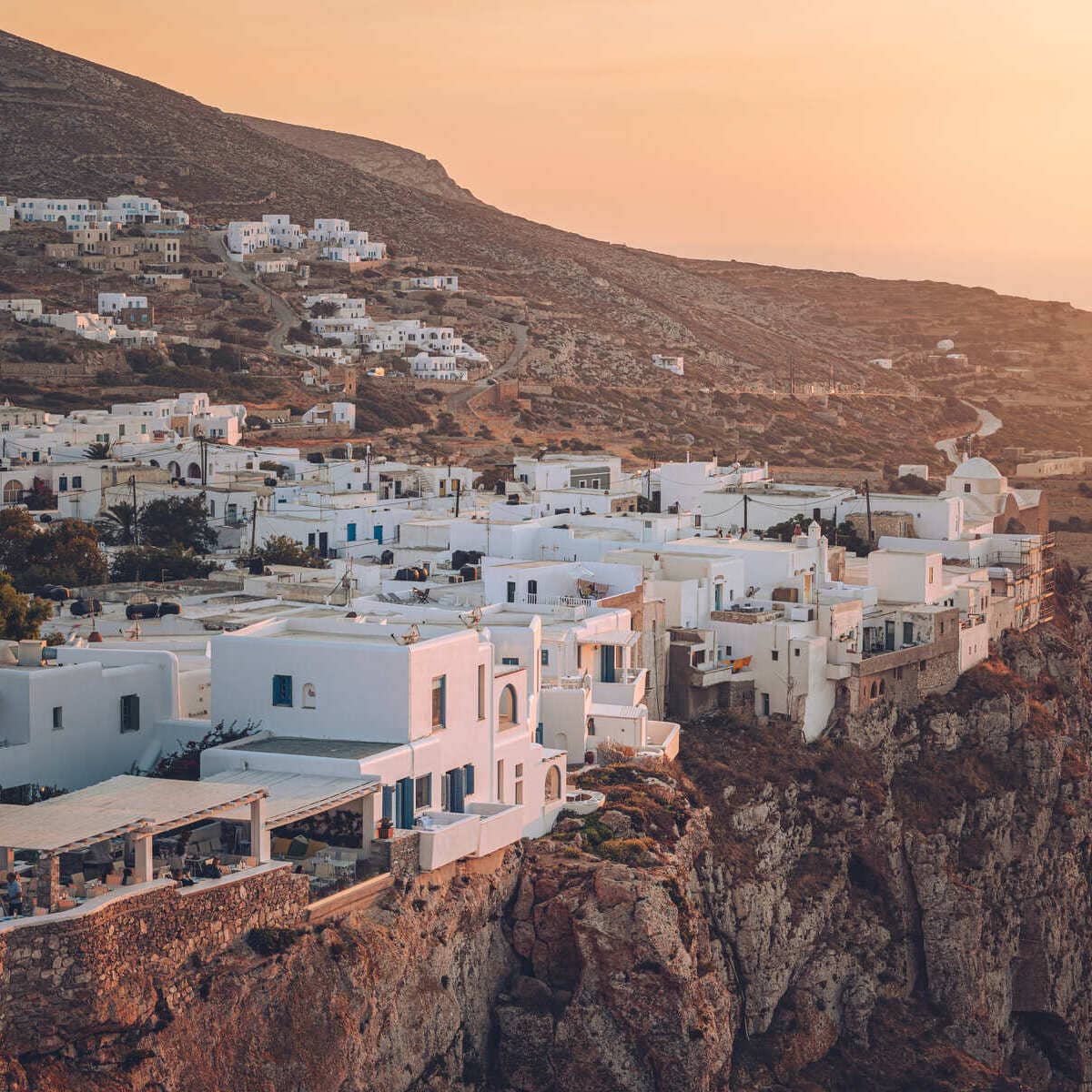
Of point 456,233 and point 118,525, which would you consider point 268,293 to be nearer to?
point 456,233

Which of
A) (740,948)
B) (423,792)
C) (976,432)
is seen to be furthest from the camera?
(976,432)

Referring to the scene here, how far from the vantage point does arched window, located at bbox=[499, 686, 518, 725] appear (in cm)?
2491

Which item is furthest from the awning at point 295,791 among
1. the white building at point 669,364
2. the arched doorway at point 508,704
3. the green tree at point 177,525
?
the white building at point 669,364

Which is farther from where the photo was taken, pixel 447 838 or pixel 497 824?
pixel 497 824

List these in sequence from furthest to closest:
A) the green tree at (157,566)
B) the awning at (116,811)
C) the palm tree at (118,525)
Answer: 1. the palm tree at (118,525)
2. the green tree at (157,566)
3. the awning at (116,811)

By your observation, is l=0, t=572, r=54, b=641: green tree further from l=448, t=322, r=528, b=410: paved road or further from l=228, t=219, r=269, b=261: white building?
l=228, t=219, r=269, b=261: white building

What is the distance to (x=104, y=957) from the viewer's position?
54.7 ft

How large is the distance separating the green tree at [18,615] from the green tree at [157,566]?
8572 millimetres

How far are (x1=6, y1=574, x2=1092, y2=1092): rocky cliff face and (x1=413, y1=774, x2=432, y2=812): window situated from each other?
843 millimetres

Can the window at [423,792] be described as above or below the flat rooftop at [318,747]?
below

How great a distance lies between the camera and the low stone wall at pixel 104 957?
16250 mm

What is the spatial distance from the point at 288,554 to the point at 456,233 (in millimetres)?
96571

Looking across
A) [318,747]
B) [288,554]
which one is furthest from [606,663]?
[288,554]

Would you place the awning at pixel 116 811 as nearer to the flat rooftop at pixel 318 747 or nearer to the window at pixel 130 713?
the flat rooftop at pixel 318 747
